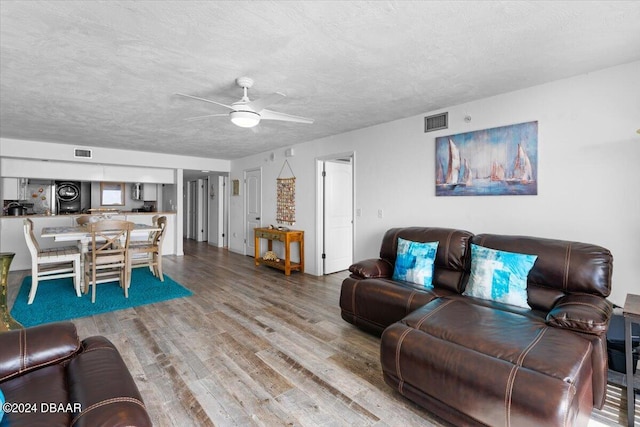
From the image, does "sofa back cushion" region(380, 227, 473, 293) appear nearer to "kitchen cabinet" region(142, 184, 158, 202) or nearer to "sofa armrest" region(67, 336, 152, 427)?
"sofa armrest" region(67, 336, 152, 427)

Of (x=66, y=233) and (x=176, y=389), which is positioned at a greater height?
(x=66, y=233)

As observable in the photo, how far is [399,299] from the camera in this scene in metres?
2.59

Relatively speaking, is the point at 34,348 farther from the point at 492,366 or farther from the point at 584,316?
the point at 584,316

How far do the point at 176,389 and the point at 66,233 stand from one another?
10.6ft

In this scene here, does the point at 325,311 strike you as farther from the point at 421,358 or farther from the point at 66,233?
the point at 66,233

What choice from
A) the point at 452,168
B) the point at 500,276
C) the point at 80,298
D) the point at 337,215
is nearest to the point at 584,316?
the point at 500,276

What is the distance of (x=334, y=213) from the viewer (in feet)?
17.5

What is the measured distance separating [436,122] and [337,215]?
7.94ft

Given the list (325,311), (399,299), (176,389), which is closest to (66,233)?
(176,389)

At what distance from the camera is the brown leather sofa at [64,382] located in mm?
1045

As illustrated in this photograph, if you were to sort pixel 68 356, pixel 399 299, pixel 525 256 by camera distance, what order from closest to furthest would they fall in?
pixel 68 356, pixel 525 256, pixel 399 299

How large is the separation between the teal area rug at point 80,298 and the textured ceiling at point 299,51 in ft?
7.62

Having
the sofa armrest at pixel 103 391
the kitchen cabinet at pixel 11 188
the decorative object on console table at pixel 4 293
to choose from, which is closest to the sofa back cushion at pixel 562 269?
the sofa armrest at pixel 103 391

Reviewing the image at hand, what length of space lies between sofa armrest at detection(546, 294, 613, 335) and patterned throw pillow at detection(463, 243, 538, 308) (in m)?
0.32
